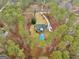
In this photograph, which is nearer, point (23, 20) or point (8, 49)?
point (8, 49)

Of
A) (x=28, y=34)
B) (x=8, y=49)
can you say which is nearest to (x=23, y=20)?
(x=28, y=34)

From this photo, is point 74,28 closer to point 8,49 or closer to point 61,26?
point 61,26

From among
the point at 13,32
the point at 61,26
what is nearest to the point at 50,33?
the point at 61,26

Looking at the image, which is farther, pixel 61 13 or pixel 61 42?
pixel 61 13

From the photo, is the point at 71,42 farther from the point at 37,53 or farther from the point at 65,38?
the point at 37,53

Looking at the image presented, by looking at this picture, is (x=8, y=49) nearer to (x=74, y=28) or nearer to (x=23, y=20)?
(x=23, y=20)

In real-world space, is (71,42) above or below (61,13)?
below

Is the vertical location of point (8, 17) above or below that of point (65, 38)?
above

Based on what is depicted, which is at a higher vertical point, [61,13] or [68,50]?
[61,13]
